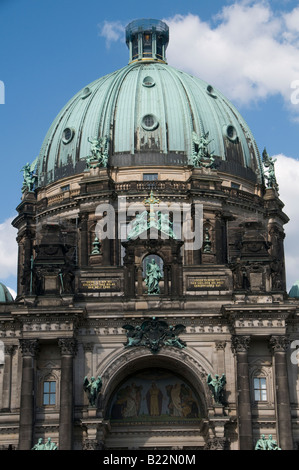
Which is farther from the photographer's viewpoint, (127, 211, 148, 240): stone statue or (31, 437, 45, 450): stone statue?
(127, 211, 148, 240): stone statue

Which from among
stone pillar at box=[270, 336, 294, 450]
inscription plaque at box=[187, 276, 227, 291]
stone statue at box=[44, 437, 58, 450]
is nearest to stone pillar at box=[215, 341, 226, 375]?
stone pillar at box=[270, 336, 294, 450]

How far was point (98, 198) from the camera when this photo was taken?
65125 mm

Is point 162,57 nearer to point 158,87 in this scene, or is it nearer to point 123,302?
point 158,87

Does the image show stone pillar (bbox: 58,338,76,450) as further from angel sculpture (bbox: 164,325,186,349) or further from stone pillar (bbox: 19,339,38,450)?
angel sculpture (bbox: 164,325,186,349)

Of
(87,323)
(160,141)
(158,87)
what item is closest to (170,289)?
(87,323)

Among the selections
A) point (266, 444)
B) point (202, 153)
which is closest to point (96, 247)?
Answer: point (202, 153)

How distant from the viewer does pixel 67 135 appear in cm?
7038

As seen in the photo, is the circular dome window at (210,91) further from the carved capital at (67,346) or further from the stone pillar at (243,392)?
the carved capital at (67,346)

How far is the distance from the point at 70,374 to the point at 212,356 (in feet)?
27.5

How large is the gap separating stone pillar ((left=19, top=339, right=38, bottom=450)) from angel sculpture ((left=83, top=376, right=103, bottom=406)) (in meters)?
3.01

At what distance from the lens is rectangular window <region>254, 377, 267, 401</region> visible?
5472cm

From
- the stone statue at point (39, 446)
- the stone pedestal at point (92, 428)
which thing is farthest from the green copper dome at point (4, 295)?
the stone statue at point (39, 446)

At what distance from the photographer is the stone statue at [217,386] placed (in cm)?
5391

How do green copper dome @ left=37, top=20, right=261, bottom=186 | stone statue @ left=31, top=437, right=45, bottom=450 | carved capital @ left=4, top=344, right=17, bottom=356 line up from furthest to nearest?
green copper dome @ left=37, top=20, right=261, bottom=186 < carved capital @ left=4, top=344, right=17, bottom=356 < stone statue @ left=31, top=437, right=45, bottom=450
